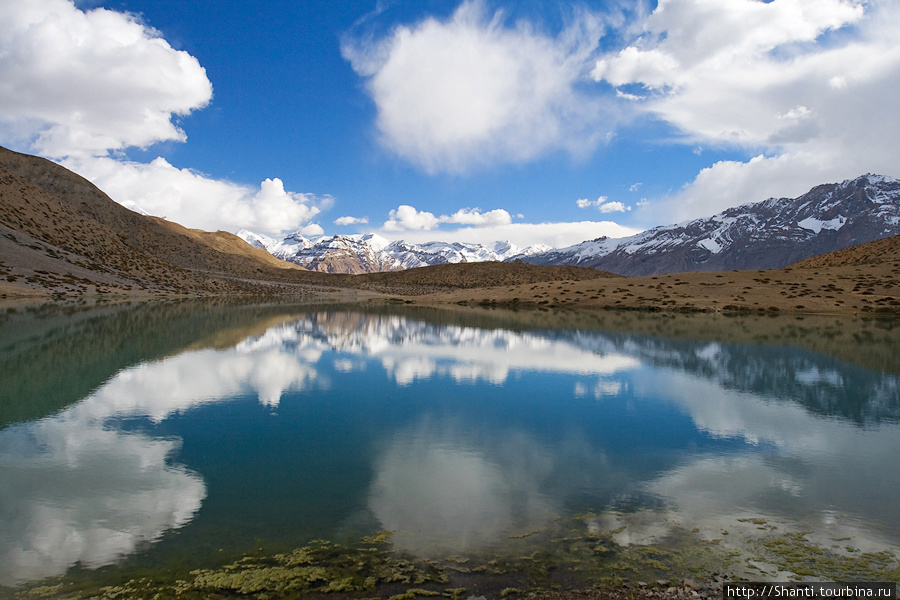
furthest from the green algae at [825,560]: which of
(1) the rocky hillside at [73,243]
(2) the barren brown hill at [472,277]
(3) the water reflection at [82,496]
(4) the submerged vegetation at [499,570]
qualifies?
(2) the barren brown hill at [472,277]

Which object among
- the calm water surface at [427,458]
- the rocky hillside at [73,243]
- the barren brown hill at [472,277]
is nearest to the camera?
the calm water surface at [427,458]

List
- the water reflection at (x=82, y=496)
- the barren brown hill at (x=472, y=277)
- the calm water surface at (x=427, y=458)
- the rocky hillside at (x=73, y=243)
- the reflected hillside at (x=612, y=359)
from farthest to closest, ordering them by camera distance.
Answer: the barren brown hill at (x=472, y=277) < the rocky hillside at (x=73, y=243) < the reflected hillside at (x=612, y=359) < the calm water surface at (x=427, y=458) < the water reflection at (x=82, y=496)

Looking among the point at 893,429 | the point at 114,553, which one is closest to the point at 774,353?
the point at 893,429

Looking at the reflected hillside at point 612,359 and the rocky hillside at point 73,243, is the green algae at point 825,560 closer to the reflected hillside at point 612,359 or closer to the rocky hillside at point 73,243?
the reflected hillside at point 612,359

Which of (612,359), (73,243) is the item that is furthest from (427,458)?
(73,243)

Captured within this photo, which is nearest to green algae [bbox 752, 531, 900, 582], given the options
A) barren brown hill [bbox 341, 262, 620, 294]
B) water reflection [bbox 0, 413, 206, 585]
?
water reflection [bbox 0, 413, 206, 585]

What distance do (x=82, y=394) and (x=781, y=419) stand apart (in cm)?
2167

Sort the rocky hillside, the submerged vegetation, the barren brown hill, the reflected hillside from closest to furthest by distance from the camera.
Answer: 1. the submerged vegetation
2. the reflected hillside
3. the rocky hillside
4. the barren brown hill

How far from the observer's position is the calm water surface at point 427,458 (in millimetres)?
7836

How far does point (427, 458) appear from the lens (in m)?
11.2

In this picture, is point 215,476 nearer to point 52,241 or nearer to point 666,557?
point 666,557

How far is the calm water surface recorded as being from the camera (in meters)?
7.84

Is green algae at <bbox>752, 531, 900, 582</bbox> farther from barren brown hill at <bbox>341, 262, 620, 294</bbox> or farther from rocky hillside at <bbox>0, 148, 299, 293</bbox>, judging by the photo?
barren brown hill at <bbox>341, 262, 620, 294</bbox>

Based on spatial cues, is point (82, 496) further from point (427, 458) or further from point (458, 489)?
point (458, 489)
